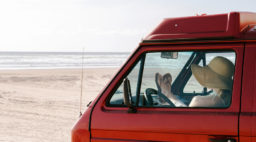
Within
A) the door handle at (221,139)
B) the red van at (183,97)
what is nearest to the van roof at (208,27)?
the red van at (183,97)

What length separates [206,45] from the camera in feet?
11.0

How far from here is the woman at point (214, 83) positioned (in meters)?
3.33

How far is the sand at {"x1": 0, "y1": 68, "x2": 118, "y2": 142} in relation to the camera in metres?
8.74

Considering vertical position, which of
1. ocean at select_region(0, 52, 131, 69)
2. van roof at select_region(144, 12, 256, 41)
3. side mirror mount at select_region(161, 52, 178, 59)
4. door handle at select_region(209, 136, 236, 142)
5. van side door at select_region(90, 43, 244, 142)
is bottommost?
ocean at select_region(0, 52, 131, 69)

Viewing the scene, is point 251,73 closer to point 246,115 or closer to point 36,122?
point 246,115

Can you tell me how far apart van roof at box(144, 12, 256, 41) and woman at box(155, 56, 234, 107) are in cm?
27

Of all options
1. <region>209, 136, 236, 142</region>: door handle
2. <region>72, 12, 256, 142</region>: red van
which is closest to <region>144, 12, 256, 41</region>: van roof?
<region>72, 12, 256, 142</region>: red van

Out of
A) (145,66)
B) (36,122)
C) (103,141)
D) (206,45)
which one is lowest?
(36,122)

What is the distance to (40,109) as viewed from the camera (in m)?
11.8

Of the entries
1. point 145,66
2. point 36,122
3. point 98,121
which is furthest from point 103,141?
point 36,122

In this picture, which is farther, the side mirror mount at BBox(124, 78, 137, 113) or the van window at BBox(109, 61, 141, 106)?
the van window at BBox(109, 61, 141, 106)

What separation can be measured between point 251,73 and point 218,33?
0.44 m

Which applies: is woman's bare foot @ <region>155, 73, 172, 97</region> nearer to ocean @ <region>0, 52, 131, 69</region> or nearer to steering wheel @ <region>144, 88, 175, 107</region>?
steering wheel @ <region>144, 88, 175, 107</region>

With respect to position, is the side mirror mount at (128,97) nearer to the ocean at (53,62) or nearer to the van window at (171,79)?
the van window at (171,79)
